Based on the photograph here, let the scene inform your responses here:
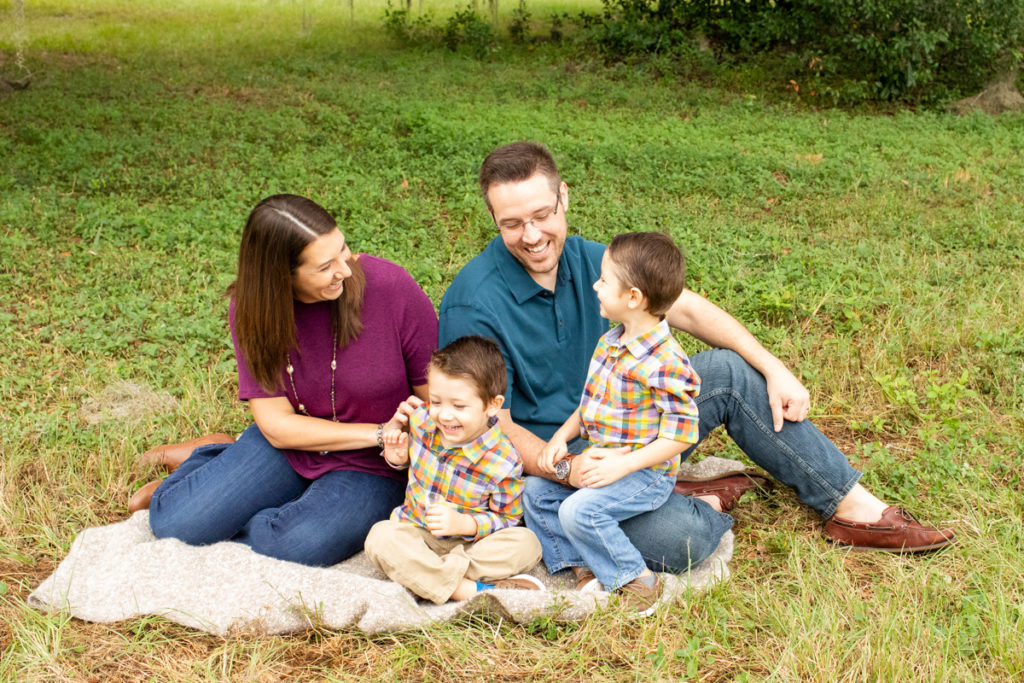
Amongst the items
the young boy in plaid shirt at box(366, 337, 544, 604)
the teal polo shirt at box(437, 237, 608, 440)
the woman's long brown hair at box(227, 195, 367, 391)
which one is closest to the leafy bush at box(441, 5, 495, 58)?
the teal polo shirt at box(437, 237, 608, 440)

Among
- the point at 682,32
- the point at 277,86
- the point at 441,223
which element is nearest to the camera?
the point at 441,223

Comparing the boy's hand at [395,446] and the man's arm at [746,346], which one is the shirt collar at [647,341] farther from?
the boy's hand at [395,446]

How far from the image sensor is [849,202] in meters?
7.41

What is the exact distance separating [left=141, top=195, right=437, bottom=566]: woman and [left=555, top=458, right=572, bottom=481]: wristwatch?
662 millimetres

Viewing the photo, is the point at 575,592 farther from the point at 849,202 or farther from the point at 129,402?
the point at 849,202

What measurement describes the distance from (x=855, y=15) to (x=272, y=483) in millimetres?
10140

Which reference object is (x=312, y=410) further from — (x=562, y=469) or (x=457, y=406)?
(x=562, y=469)

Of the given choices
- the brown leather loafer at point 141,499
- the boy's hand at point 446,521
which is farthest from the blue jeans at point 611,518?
the brown leather loafer at point 141,499

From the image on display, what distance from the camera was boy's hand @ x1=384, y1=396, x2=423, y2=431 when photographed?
3280mm

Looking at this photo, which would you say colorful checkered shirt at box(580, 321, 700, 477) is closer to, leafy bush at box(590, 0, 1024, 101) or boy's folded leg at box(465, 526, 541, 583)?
boy's folded leg at box(465, 526, 541, 583)

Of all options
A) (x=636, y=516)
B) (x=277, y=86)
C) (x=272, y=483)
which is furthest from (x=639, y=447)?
(x=277, y=86)

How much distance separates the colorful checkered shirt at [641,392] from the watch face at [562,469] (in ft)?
0.44

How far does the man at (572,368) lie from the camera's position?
3238mm

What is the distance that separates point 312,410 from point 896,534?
223 cm
